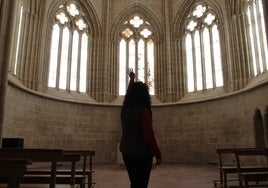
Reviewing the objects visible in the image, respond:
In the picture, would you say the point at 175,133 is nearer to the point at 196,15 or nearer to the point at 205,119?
the point at 205,119

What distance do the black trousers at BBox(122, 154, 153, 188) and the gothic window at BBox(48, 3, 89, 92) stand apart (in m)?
11.8

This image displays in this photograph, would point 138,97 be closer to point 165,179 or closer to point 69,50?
point 165,179

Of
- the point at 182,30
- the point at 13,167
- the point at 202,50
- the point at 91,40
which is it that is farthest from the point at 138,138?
the point at 182,30

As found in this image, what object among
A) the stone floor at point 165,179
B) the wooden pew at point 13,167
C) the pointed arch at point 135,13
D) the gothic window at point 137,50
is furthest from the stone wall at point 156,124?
the wooden pew at point 13,167

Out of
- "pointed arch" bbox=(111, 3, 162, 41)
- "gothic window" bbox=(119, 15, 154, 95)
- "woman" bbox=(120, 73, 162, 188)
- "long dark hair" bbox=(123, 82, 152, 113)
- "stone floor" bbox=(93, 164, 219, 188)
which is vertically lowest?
"stone floor" bbox=(93, 164, 219, 188)

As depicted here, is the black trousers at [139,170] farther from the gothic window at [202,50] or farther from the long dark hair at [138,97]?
the gothic window at [202,50]

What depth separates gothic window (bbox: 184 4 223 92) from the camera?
1438 cm

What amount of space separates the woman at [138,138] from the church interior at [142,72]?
819cm

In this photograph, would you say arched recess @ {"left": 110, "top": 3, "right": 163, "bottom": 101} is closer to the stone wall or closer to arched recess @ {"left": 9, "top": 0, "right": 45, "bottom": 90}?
the stone wall

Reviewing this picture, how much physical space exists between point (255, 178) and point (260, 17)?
32.4ft

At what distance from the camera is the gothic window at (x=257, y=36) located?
12062 millimetres

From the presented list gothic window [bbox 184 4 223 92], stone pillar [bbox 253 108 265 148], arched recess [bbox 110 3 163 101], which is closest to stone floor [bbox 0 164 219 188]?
stone pillar [bbox 253 108 265 148]

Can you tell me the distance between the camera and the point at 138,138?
2820 mm

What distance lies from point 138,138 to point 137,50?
1366 cm
